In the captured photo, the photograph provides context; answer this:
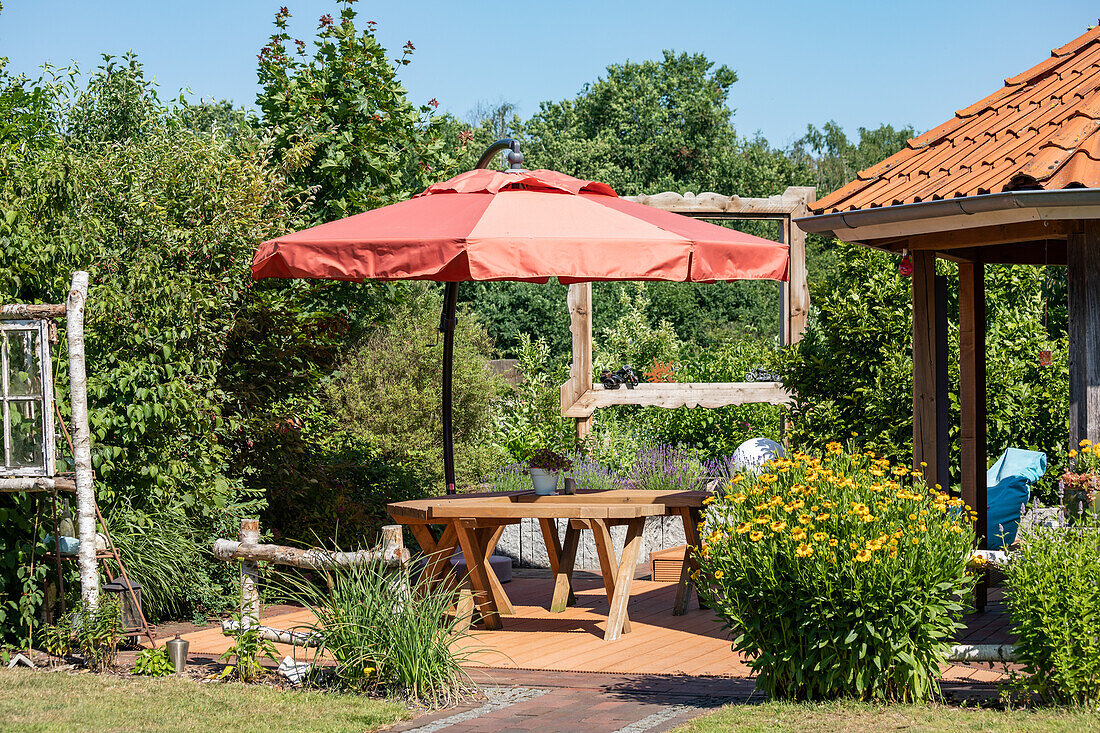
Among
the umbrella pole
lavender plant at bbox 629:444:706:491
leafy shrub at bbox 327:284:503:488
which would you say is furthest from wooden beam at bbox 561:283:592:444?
the umbrella pole

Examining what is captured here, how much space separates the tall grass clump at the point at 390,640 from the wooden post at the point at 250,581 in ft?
1.47

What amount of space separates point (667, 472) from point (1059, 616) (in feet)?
19.2

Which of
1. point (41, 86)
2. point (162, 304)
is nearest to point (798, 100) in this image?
point (41, 86)

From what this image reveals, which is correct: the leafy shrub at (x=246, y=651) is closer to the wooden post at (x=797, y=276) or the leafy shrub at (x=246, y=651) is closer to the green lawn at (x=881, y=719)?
the green lawn at (x=881, y=719)

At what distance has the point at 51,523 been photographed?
19.9 ft

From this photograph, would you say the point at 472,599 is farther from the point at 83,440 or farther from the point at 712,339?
the point at 712,339

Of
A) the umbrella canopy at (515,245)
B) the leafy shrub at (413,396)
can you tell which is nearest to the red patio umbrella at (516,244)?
the umbrella canopy at (515,245)

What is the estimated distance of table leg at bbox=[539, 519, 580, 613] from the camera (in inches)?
274

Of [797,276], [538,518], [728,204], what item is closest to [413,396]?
[728,204]

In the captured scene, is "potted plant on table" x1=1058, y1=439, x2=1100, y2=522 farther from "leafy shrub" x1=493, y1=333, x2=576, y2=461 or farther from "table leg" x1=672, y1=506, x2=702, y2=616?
"leafy shrub" x1=493, y1=333, x2=576, y2=461

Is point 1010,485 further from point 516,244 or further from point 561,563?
point 516,244

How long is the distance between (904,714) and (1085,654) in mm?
721

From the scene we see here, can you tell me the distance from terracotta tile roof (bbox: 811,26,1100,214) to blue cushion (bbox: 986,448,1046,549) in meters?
2.65

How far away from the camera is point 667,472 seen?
32.7 ft
